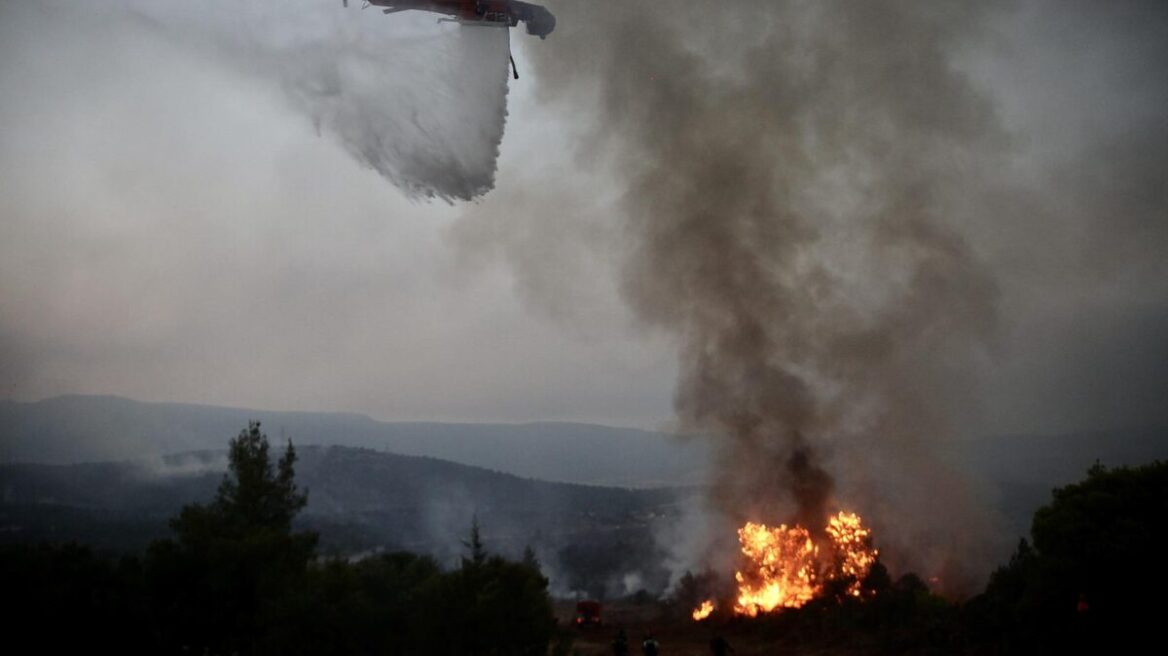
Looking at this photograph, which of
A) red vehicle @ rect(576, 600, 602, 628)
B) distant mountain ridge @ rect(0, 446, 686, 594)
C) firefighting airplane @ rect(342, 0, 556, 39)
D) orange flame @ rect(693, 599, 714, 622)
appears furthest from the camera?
distant mountain ridge @ rect(0, 446, 686, 594)

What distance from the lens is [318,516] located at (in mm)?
146875

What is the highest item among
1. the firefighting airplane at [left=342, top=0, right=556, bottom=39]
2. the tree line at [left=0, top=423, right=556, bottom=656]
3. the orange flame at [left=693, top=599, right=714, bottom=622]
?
the firefighting airplane at [left=342, top=0, right=556, bottom=39]

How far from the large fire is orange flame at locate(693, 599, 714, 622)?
15 cm

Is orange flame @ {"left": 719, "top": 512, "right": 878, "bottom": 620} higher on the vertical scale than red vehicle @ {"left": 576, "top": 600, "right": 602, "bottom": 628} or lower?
higher

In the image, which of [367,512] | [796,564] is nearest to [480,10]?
[796,564]

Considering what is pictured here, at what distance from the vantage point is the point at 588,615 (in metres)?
54.3

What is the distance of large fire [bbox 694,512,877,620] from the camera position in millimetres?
49344

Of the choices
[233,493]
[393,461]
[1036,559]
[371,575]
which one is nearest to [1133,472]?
[1036,559]

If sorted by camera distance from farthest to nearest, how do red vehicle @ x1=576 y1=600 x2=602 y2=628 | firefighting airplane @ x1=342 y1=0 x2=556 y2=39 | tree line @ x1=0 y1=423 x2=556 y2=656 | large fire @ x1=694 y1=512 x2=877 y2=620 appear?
red vehicle @ x1=576 y1=600 x2=602 y2=628 → large fire @ x1=694 y1=512 x2=877 y2=620 → firefighting airplane @ x1=342 y1=0 x2=556 y2=39 → tree line @ x1=0 y1=423 x2=556 y2=656

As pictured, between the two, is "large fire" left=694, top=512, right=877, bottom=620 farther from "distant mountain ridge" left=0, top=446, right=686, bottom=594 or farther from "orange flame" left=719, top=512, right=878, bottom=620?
"distant mountain ridge" left=0, top=446, right=686, bottom=594

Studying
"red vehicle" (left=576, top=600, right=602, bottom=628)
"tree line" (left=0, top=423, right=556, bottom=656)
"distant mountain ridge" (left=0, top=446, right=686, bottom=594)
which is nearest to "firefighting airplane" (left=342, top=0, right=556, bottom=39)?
"tree line" (left=0, top=423, right=556, bottom=656)

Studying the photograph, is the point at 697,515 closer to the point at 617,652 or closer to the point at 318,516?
the point at 617,652

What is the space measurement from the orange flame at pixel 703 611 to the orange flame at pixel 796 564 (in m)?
2.61

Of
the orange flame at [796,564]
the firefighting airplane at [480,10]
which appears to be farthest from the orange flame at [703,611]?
the firefighting airplane at [480,10]
